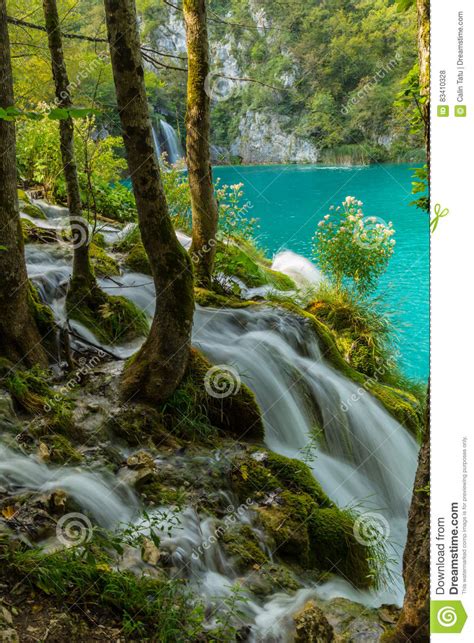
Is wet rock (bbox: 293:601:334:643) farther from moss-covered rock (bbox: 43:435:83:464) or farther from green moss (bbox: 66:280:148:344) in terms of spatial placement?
green moss (bbox: 66:280:148:344)

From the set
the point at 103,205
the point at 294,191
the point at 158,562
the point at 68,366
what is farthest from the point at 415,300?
the point at 294,191

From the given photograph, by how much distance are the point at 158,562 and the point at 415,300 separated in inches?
471

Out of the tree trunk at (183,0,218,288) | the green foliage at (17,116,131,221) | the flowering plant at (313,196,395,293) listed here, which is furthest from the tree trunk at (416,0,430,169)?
the green foliage at (17,116,131,221)

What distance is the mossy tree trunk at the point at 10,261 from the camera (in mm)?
4559

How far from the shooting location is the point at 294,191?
108 ft

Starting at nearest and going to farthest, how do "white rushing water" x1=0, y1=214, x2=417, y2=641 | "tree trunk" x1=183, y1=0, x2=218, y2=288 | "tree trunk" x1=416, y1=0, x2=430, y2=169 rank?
"tree trunk" x1=416, y1=0, x2=430, y2=169 < "white rushing water" x1=0, y1=214, x2=417, y2=641 < "tree trunk" x1=183, y1=0, x2=218, y2=288

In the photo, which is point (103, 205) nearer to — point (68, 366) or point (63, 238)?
point (63, 238)

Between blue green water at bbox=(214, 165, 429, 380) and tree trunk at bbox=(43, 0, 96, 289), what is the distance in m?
5.32

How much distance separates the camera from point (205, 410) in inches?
209

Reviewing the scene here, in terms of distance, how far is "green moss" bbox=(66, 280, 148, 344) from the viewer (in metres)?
6.24

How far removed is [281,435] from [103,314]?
90.4 inches

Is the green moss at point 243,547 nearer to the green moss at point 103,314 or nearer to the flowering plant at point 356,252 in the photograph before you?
the green moss at point 103,314

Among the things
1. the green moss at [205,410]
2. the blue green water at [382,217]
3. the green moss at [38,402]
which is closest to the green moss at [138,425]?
the green moss at [205,410]

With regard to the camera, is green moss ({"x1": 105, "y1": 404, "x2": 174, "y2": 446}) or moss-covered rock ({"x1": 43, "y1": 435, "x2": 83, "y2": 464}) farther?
green moss ({"x1": 105, "y1": 404, "x2": 174, "y2": 446})
